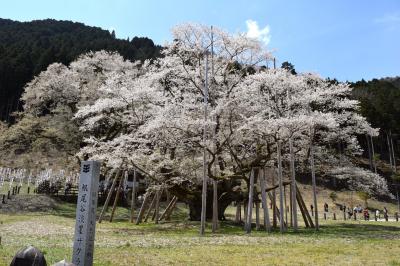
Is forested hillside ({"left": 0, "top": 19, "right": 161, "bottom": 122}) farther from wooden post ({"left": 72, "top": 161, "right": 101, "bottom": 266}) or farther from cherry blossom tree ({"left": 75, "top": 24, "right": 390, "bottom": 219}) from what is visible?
wooden post ({"left": 72, "top": 161, "right": 101, "bottom": 266})

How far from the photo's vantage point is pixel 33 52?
68812 mm

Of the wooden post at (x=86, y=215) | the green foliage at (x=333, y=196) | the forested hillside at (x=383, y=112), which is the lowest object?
the wooden post at (x=86, y=215)

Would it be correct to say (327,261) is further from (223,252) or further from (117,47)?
(117,47)

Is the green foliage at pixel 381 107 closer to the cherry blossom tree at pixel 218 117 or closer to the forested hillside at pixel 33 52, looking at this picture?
the cherry blossom tree at pixel 218 117

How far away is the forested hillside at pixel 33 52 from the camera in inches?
2566

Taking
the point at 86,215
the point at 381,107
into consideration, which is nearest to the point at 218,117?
the point at 86,215

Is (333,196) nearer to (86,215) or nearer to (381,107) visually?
(381,107)

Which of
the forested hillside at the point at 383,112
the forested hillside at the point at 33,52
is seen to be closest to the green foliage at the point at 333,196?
the forested hillside at the point at 383,112

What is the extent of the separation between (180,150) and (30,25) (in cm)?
9577

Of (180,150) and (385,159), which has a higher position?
(385,159)

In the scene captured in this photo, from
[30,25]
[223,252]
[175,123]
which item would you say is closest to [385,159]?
[175,123]

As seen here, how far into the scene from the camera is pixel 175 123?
69.9ft

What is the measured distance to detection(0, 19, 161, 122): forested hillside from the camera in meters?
65.2

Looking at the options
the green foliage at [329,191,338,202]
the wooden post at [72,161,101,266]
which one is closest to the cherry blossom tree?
the wooden post at [72,161,101,266]
